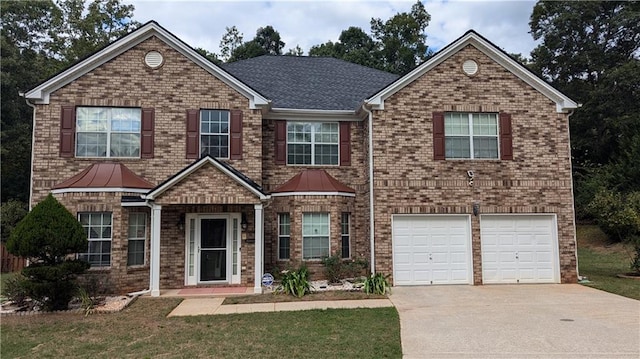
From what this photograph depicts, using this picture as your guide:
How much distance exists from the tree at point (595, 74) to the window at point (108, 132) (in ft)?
82.2

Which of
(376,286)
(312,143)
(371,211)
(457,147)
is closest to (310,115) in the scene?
(312,143)

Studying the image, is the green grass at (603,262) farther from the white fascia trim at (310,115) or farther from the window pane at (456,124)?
the white fascia trim at (310,115)

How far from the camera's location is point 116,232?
11734 mm

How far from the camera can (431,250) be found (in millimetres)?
13289

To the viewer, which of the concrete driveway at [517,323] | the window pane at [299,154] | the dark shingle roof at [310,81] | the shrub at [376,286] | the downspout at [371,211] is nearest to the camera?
the concrete driveway at [517,323]

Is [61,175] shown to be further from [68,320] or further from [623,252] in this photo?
[623,252]

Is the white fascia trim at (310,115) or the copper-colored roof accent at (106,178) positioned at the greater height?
the white fascia trim at (310,115)

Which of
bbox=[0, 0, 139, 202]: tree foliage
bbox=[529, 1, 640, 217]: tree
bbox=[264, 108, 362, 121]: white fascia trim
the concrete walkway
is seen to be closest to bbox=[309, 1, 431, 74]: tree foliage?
bbox=[529, 1, 640, 217]: tree

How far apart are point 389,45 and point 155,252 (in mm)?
30729

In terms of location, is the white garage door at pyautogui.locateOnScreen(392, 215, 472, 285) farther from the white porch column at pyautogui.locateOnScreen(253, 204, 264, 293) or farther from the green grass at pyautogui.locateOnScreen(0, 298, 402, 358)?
the white porch column at pyautogui.locateOnScreen(253, 204, 264, 293)

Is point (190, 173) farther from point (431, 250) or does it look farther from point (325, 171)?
point (431, 250)

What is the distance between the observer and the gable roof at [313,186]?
44.8ft

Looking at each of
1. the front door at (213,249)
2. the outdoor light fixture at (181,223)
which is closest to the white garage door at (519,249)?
the front door at (213,249)

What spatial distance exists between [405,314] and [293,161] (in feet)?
23.0
